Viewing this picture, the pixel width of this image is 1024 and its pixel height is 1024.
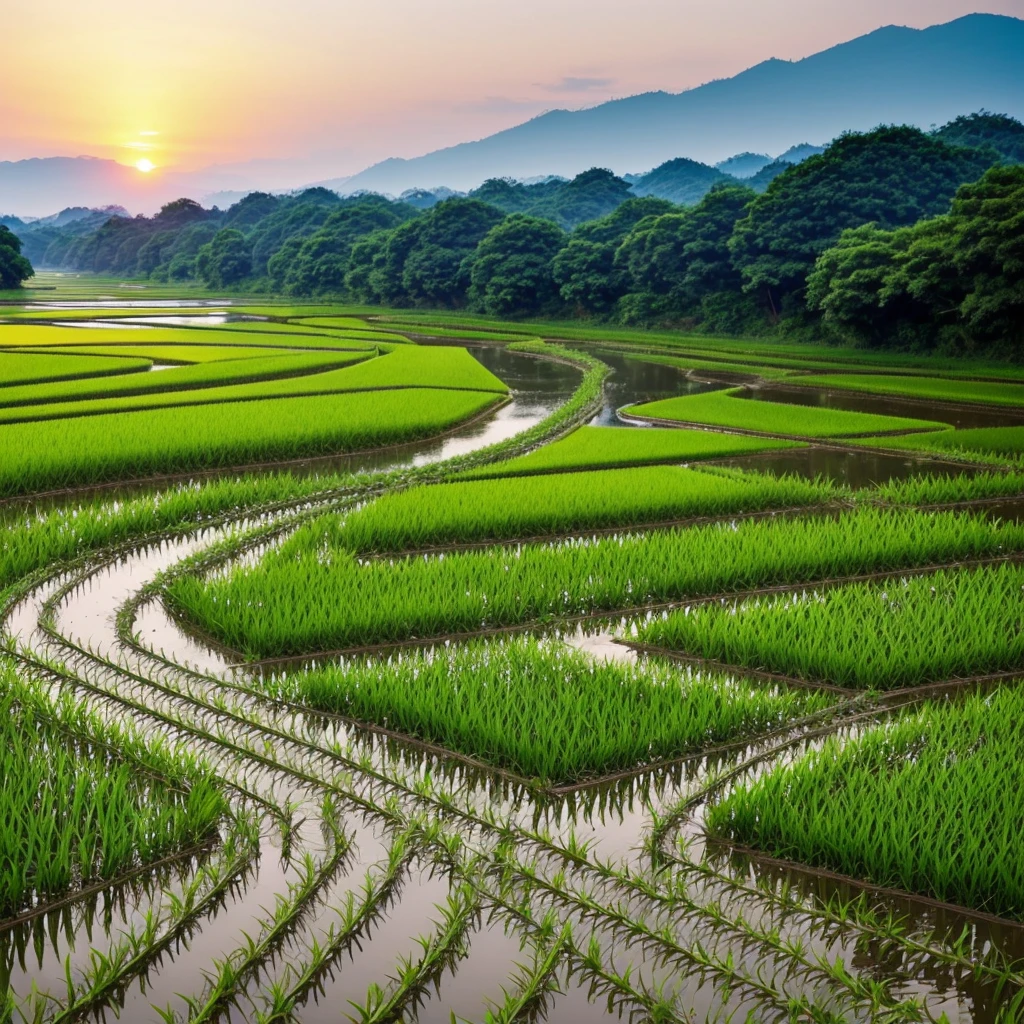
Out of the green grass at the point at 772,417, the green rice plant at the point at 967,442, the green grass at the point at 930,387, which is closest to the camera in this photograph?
the green rice plant at the point at 967,442

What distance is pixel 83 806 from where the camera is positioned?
12.5ft

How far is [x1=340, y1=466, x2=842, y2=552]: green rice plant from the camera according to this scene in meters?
8.15

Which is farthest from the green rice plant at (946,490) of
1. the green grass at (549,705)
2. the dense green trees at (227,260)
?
the dense green trees at (227,260)

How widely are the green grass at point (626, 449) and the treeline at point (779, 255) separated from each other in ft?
32.2

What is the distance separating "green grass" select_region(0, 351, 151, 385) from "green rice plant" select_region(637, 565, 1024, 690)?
12.9 metres

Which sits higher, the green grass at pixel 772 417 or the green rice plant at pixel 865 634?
the green grass at pixel 772 417

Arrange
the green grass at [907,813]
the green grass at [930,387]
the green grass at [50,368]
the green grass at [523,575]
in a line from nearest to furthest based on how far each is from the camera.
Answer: the green grass at [907,813]
the green grass at [523,575]
the green grass at [50,368]
the green grass at [930,387]

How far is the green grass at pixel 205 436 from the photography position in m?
10.3

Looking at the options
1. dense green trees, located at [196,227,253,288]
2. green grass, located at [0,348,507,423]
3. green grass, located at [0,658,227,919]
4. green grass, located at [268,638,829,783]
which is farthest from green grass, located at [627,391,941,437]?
dense green trees, located at [196,227,253,288]

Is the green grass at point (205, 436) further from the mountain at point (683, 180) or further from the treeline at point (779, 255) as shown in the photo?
the mountain at point (683, 180)

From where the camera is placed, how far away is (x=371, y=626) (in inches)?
235

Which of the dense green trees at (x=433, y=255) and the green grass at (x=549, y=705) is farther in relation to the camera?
the dense green trees at (x=433, y=255)

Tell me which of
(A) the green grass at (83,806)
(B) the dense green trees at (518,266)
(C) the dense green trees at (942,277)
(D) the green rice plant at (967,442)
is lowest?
(A) the green grass at (83,806)

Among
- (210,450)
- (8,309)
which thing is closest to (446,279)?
(8,309)
